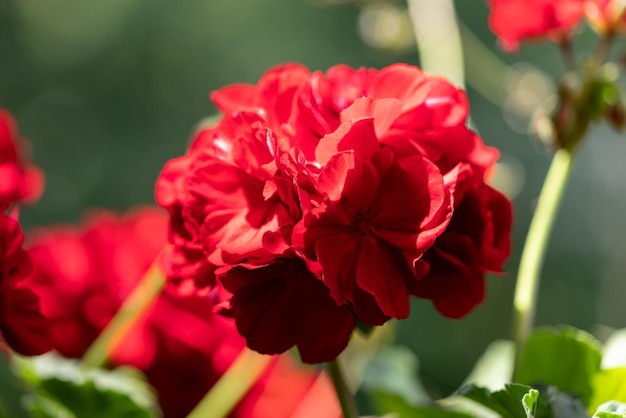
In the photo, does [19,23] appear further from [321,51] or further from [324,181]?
[324,181]

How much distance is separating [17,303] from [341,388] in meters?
0.13

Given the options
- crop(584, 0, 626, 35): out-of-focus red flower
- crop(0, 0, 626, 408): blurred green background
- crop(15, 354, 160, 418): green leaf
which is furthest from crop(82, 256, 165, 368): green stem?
crop(0, 0, 626, 408): blurred green background

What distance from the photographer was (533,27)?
521 millimetres

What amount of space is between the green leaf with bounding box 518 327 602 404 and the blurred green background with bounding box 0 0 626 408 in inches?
96.5

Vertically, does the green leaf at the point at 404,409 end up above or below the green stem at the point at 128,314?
below

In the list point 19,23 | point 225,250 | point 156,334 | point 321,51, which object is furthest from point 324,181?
point 19,23

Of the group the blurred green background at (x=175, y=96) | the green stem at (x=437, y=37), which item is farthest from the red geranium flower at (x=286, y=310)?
the blurred green background at (x=175, y=96)

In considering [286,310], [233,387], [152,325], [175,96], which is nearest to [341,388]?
[286,310]

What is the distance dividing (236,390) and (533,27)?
→ 24 centimetres

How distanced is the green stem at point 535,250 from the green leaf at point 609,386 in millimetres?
35

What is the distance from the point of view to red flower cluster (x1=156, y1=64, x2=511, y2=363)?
1.17 feet

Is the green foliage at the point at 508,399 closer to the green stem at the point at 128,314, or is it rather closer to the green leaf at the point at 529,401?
the green leaf at the point at 529,401

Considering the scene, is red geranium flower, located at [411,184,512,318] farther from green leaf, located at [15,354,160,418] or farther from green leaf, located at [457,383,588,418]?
green leaf, located at [15,354,160,418]

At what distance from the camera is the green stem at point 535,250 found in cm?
45
